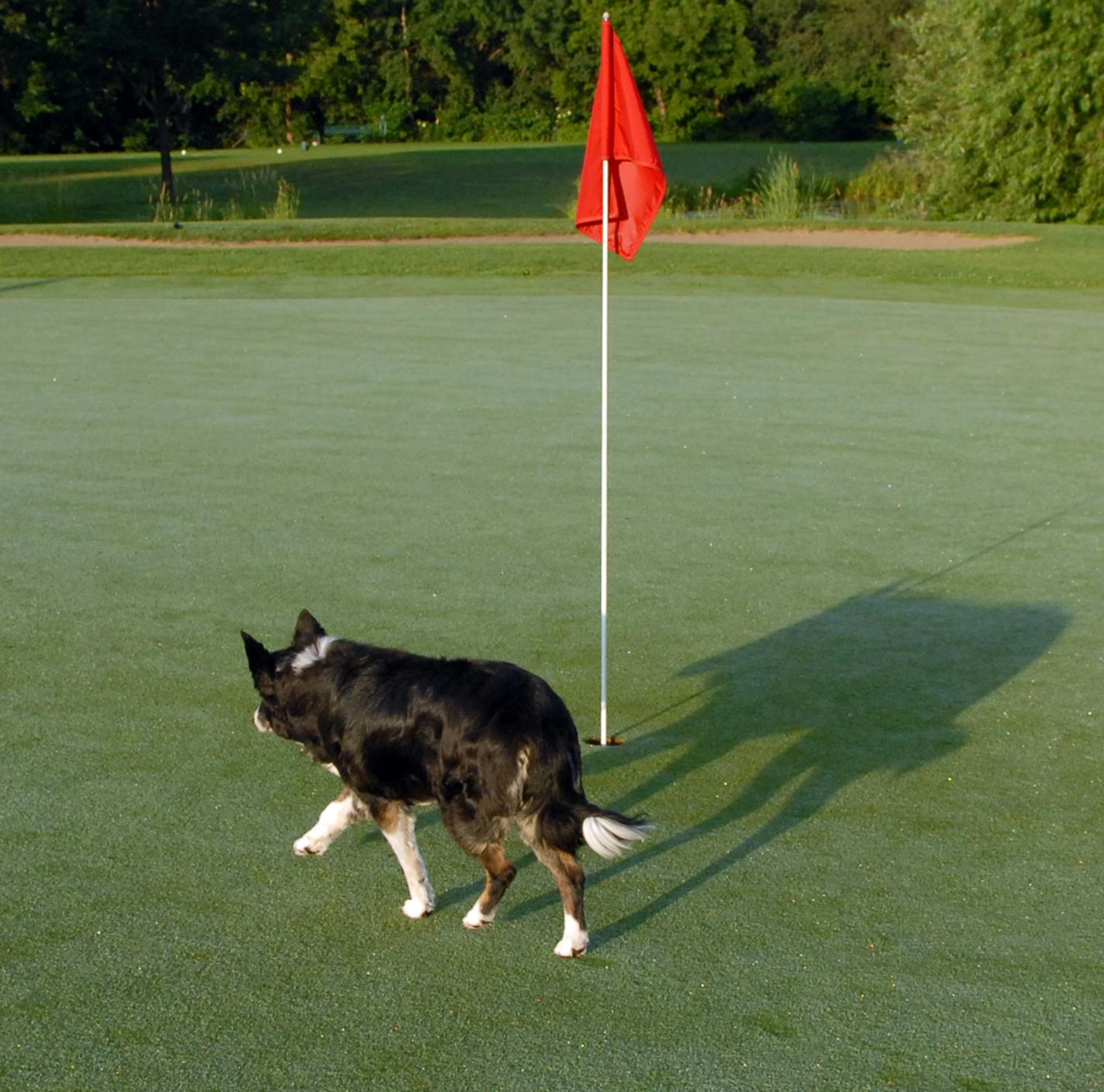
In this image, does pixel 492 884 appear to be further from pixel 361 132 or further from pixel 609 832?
pixel 361 132

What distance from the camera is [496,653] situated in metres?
7.63

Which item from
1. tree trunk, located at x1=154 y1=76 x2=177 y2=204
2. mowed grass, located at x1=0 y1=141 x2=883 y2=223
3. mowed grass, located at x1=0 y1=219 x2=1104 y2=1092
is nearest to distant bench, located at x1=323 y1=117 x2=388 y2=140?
mowed grass, located at x1=0 y1=141 x2=883 y2=223

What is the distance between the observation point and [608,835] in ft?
14.8

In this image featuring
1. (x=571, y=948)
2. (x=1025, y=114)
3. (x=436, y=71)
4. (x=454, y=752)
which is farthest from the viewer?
(x=436, y=71)

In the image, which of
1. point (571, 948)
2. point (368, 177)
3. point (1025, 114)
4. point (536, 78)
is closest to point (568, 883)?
point (571, 948)

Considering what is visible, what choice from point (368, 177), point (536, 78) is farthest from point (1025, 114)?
point (536, 78)

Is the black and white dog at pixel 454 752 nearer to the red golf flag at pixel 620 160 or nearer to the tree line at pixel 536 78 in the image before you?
the red golf flag at pixel 620 160

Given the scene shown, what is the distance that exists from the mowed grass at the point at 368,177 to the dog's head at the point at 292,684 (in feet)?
113

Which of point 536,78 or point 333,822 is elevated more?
point 536,78

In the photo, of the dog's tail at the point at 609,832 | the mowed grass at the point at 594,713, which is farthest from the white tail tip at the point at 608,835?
the mowed grass at the point at 594,713

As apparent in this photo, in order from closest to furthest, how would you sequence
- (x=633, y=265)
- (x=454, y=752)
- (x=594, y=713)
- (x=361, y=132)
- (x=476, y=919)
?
(x=454, y=752) < (x=476, y=919) < (x=594, y=713) < (x=633, y=265) < (x=361, y=132)

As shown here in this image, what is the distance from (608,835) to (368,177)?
182 ft

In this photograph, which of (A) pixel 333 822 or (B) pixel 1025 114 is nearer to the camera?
(A) pixel 333 822

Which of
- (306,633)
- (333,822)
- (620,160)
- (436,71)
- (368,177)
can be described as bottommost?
(368,177)
